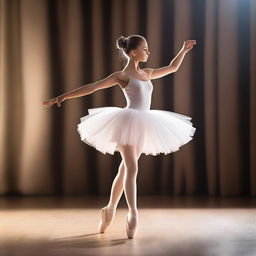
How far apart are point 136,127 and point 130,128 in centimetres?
3

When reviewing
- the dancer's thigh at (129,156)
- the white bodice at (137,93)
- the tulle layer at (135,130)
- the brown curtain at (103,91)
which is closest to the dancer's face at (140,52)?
the white bodice at (137,93)

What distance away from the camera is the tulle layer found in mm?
2539

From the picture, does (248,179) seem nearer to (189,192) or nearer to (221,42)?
(189,192)

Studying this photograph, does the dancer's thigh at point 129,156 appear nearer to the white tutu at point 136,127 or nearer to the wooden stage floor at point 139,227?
the white tutu at point 136,127

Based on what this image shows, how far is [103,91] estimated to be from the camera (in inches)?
168

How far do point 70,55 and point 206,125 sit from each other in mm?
1177

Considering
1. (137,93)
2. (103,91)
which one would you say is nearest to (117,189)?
(137,93)

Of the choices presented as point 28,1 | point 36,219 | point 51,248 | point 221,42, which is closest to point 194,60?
point 221,42

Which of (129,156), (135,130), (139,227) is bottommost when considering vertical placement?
(139,227)

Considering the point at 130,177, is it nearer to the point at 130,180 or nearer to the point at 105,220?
the point at 130,180

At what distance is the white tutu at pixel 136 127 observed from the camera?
2543mm

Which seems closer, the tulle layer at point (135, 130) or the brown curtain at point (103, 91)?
the tulle layer at point (135, 130)

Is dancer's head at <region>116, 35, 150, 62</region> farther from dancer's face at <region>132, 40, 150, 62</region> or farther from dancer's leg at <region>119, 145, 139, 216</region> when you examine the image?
dancer's leg at <region>119, 145, 139, 216</region>

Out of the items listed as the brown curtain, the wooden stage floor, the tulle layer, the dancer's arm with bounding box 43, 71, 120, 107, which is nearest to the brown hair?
the dancer's arm with bounding box 43, 71, 120, 107
